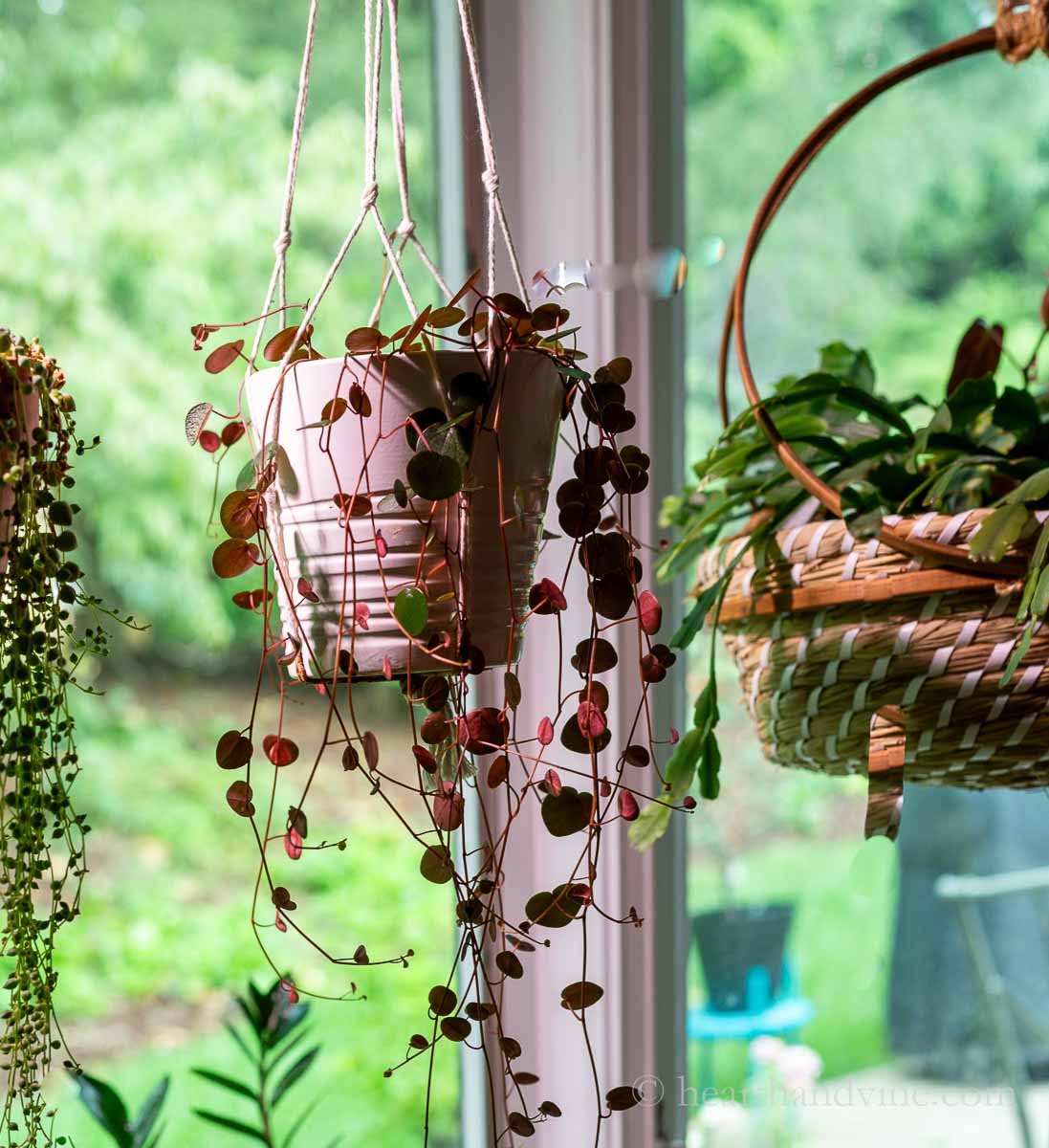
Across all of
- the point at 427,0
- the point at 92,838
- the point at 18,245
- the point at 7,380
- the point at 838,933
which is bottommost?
the point at 838,933

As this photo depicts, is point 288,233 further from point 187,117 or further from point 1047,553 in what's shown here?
point 187,117

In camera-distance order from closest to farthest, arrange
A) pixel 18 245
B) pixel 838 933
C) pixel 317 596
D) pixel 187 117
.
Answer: pixel 317 596 → pixel 18 245 → pixel 187 117 → pixel 838 933

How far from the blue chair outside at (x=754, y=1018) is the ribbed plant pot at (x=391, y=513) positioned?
881mm

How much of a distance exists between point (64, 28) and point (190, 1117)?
1.12 metres

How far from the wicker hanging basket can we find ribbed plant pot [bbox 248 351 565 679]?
0.83 ft

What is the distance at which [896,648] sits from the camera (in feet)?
2.60

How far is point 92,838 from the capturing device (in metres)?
1.21

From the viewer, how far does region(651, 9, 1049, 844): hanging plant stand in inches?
30.4

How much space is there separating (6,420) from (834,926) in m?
1.15

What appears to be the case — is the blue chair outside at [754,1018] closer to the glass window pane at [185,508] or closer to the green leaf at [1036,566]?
the glass window pane at [185,508]

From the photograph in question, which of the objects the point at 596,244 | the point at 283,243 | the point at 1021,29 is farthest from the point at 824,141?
the point at 283,243

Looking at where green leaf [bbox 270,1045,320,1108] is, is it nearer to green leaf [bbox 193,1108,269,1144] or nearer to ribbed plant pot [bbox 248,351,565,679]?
green leaf [bbox 193,1108,269,1144]

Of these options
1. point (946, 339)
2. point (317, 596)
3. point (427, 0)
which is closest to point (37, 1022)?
point (317, 596)

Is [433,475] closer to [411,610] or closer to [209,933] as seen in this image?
[411,610]
